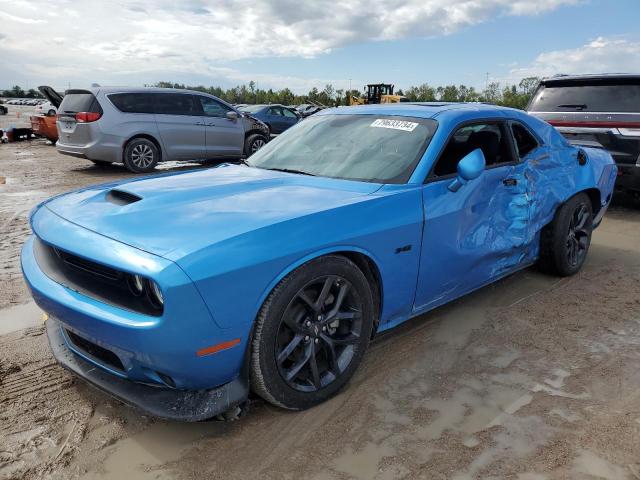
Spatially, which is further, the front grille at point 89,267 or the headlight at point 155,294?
the front grille at point 89,267

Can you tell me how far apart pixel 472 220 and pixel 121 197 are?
6.85 ft

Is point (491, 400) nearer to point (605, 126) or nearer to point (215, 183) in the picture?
point (215, 183)

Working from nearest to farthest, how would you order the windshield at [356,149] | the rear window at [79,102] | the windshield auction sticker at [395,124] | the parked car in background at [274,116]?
the windshield at [356,149]
the windshield auction sticker at [395,124]
the rear window at [79,102]
the parked car in background at [274,116]

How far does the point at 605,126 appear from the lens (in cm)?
658

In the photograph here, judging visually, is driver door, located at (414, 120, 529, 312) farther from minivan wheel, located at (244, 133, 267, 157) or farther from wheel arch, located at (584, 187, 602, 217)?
minivan wheel, located at (244, 133, 267, 157)

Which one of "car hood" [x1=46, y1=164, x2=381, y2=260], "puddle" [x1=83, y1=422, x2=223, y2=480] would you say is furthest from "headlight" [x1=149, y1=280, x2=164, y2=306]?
"puddle" [x1=83, y1=422, x2=223, y2=480]

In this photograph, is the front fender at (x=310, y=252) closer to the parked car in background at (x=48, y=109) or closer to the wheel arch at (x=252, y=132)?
the wheel arch at (x=252, y=132)

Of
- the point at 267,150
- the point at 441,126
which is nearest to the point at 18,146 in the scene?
the point at 267,150

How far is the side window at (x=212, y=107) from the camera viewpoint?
36.0 feet

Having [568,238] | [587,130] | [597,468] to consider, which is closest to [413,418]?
[597,468]

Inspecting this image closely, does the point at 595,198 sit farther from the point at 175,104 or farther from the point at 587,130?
the point at 175,104

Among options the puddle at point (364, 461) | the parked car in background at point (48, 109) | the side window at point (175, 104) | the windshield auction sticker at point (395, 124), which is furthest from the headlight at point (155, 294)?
the parked car in background at point (48, 109)

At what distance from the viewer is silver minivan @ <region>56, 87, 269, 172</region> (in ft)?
32.0

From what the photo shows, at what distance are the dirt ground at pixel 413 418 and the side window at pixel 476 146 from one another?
1.09 metres
